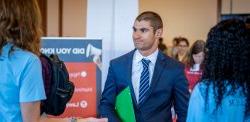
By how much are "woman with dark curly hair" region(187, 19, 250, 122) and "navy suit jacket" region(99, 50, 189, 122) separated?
0.77 metres

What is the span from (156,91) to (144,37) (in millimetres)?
316

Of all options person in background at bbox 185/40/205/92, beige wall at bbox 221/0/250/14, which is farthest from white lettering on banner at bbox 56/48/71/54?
beige wall at bbox 221/0/250/14

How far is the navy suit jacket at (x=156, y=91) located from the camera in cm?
246

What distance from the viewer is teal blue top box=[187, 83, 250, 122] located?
1.68m

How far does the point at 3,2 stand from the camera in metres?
1.51

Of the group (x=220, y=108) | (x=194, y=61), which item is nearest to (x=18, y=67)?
(x=220, y=108)

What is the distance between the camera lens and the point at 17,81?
151 centimetres

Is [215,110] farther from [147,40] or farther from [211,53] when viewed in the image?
[147,40]

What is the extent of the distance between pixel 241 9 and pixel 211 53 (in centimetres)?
642

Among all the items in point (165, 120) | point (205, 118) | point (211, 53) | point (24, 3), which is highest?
point (24, 3)

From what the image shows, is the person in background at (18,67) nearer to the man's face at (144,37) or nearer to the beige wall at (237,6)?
the man's face at (144,37)

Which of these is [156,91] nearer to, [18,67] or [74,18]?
[18,67]

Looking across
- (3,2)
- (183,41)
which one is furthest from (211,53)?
(183,41)

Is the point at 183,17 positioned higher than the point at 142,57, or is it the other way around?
the point at 183,17
